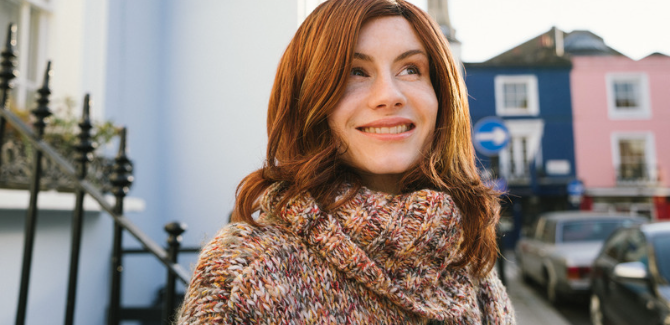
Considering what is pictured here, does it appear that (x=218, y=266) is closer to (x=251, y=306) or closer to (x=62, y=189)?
(x=251, y=306)

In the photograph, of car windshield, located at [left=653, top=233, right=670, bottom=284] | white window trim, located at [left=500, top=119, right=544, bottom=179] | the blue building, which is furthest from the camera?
white window trim, located at [left=500, top=119, right=544, bottom=179]

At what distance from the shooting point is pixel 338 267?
107 centimetres

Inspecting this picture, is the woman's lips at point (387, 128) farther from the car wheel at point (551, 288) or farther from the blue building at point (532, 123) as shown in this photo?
the blue building at point (532, 123)

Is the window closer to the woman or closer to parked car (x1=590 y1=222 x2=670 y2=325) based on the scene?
the woman

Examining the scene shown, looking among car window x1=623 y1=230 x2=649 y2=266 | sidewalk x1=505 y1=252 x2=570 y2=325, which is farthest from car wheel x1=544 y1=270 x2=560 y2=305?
car window x1=623 y1=230 x2=649 y2=266

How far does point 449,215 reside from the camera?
3.93 ft

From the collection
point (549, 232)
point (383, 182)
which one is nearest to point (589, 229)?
point (549, 232)

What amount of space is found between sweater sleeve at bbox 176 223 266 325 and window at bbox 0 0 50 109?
108 inches

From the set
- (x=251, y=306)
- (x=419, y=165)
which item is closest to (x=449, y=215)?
(x=419, y=165)

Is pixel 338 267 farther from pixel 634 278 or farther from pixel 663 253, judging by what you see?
pixel 663 253

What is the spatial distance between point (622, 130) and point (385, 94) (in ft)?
66.9

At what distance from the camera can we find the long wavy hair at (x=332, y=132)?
1222 millimetres

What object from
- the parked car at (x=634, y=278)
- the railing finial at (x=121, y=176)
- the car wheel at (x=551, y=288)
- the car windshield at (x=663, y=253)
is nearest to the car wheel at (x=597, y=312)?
the parked car at (x=634, y=278)

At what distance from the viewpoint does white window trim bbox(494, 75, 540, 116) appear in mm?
18528
